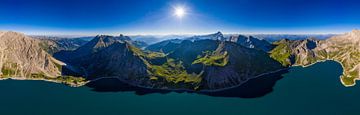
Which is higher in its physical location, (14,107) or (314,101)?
(314,101)

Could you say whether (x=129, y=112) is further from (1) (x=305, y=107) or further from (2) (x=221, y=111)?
(1) (x=305, y=107)

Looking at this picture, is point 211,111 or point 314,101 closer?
point 211,111

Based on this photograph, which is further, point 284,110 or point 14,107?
point 14,107

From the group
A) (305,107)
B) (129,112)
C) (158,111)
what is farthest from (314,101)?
(129,112)

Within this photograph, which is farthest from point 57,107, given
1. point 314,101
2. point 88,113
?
point 314,101

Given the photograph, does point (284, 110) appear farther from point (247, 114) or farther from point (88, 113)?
point (88, 113)

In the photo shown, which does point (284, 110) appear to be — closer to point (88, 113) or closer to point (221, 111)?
point (221, 111)

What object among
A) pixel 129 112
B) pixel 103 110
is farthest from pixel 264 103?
pixel 103 110
